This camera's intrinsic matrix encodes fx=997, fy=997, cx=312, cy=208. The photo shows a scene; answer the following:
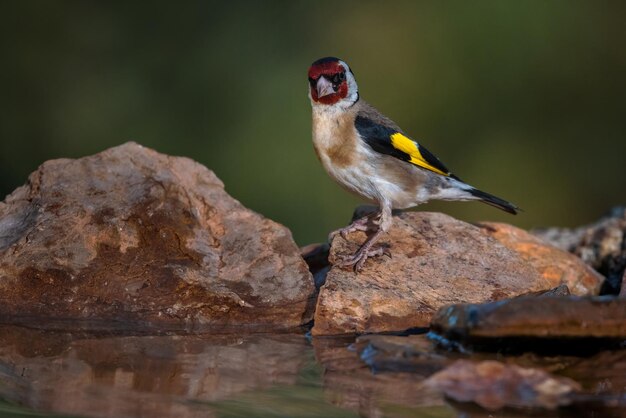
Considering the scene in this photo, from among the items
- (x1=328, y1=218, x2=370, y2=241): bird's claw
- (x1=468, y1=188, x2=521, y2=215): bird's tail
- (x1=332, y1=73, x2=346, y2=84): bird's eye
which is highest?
(x1=332, y1=73, x2=346, y2=84): bird's eye

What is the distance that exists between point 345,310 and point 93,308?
2.68ft

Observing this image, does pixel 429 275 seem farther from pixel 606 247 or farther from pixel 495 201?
pixel 606 247

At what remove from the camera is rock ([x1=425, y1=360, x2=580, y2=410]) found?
92.1 inches

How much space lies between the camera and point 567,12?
24.0 feet

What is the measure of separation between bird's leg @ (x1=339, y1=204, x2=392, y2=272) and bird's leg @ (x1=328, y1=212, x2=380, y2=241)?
8 centimetres

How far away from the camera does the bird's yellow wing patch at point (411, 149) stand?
407 cm

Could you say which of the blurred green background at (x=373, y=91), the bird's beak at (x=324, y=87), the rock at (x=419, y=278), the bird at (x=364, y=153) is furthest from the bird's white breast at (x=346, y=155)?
the blurred green background at (x=373, y=91)

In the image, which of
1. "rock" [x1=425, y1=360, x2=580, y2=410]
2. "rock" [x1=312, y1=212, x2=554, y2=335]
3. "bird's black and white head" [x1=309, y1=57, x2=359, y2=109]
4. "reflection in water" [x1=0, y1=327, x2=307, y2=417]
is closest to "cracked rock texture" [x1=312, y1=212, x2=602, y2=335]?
"rock" [x1=312, y1=212, x2=554, y2=335]

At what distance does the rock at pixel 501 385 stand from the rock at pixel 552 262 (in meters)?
1.43

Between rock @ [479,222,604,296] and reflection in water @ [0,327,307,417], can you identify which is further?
rock @ [479,222,604,296]

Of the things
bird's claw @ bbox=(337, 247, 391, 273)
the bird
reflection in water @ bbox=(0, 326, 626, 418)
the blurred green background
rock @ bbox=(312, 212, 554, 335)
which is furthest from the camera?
the blurred green background

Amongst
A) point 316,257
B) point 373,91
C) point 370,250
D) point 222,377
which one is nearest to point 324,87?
point 316,257

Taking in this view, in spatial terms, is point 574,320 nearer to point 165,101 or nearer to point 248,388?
point 248,388

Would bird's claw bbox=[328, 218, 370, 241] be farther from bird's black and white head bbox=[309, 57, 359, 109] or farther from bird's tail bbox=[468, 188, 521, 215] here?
bird's tail bbox=[468, 188, 521, 215]
